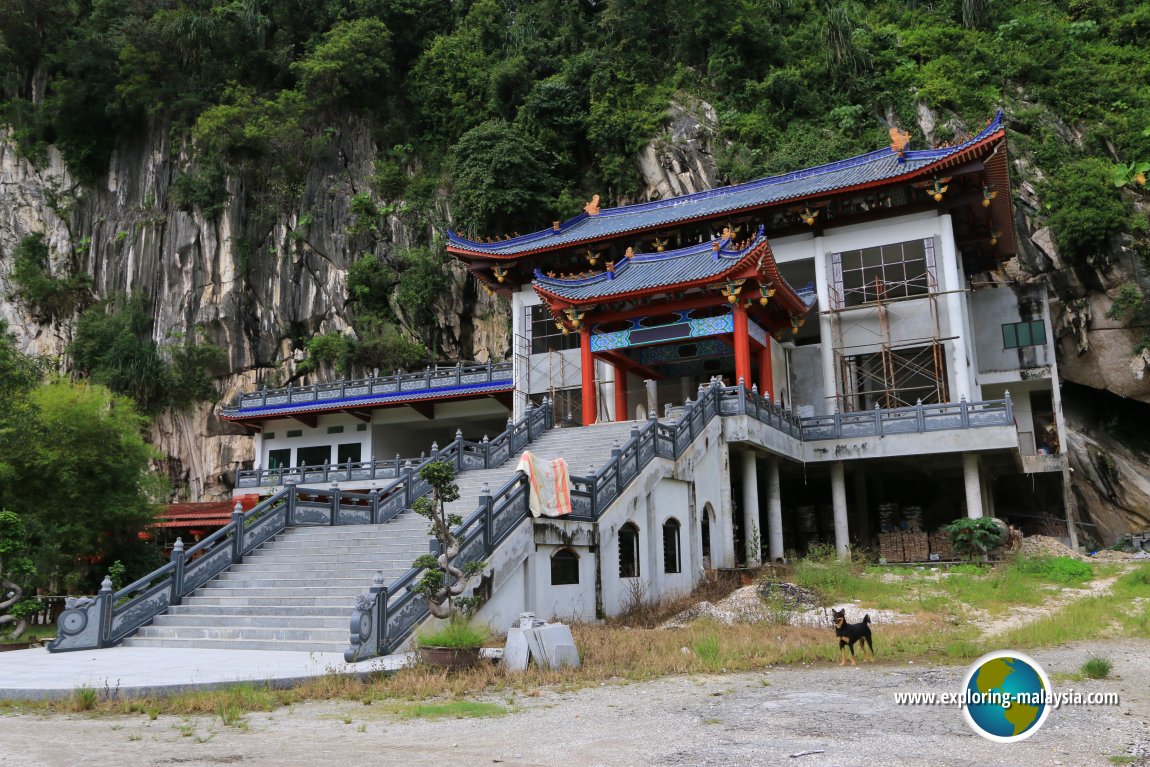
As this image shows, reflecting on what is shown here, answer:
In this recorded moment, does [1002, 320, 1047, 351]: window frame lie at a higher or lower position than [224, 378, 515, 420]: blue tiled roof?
higher

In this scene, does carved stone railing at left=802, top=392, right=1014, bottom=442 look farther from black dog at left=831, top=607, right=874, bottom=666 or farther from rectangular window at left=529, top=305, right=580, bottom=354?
black dog at left=831, top=607, right=874, bottom=666

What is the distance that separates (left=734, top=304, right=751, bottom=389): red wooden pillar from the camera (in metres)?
20.5

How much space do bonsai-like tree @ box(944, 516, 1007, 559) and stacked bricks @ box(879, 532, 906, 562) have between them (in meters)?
1.95

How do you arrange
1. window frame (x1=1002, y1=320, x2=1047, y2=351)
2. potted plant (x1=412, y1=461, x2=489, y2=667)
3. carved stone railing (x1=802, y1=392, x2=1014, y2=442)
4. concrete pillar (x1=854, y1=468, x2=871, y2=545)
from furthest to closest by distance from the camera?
window frame (x1=1002, y1=320, x2=1047, y2=351)
concrete pillar (x1=854, y1=468, x2=871, y2=545)
carved stone railing (x1=802, y1=392, x2=1014, y2=442)
potted plant (x1=412, y1=461, x2=489, y2=667)

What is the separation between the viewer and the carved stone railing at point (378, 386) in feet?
98.8

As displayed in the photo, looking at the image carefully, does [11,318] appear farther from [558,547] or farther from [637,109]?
[558,547]

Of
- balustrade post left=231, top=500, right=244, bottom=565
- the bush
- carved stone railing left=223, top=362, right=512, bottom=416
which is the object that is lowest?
balustrade post left=231, top=500, right=244, bottom=565

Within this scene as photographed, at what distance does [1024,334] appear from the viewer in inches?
1125

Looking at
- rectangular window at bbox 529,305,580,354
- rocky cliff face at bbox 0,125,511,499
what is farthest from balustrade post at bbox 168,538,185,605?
rocky cliff face at bbox 0,125,511,499

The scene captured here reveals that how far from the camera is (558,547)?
536 inches

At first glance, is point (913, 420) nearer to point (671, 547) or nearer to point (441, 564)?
point (671, 547)

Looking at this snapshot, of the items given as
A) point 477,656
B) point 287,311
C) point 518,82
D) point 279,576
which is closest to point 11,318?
point 287,311

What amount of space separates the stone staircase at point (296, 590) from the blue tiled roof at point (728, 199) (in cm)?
1274

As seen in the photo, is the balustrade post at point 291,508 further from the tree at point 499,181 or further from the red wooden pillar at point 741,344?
the tree at point 499,181
